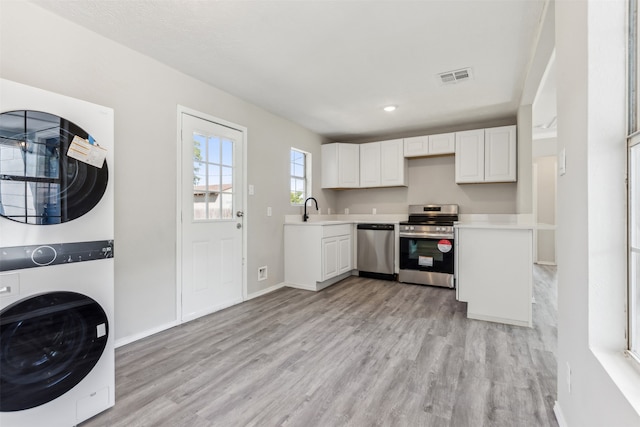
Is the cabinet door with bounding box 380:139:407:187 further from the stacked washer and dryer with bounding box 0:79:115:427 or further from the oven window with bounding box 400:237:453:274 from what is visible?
the stacked washer and dryer with bounding box 0:79:115:427

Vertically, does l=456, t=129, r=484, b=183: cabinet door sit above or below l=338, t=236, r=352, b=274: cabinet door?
above

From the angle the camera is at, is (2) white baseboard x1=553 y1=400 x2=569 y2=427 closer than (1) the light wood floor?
Yes

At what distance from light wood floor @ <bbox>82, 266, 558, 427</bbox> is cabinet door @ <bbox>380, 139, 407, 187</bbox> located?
2.34 meters

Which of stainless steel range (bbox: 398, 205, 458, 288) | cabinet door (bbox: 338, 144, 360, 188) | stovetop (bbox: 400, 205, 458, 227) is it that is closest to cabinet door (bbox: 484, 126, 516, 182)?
stovetop (bbox: 400, 205, 458, 227)

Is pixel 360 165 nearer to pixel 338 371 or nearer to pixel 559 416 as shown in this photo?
pixel 338 371

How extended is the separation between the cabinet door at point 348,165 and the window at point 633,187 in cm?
425

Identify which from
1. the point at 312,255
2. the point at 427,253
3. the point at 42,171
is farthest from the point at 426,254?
the point at 42,171

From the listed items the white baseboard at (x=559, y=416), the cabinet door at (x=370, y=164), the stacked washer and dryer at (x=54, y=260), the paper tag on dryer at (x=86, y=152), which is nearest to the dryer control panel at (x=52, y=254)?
the stacked washer and dryer at (x=54, y=260)

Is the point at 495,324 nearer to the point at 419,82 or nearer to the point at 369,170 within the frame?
the point at 419,82

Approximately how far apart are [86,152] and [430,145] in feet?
14.2

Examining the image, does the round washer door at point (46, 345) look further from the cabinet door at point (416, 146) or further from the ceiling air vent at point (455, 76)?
the cabinet door at point (416, 146)

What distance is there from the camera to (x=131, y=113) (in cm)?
246

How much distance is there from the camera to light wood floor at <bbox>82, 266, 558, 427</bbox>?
61.7 inches

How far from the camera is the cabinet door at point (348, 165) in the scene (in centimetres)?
515
